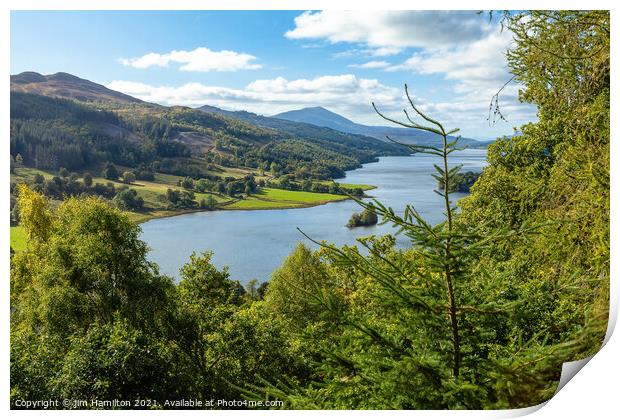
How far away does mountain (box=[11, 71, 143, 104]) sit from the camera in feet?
15.0

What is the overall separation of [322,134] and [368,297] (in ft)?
15.4

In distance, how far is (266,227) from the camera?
6.02 metres

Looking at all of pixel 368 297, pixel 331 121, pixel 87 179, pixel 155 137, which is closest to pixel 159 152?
pixel 155 137

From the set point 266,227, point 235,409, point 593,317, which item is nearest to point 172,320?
point 266,227

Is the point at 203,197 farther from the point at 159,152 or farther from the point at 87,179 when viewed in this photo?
the point at 87,179

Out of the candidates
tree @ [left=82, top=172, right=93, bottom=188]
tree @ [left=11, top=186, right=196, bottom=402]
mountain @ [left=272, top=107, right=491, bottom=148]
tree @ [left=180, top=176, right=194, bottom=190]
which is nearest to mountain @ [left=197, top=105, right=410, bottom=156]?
mountain @ [left=272, top=107, right=491, bottom=148]

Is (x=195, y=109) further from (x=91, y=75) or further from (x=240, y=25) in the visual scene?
(x=240, y=25)

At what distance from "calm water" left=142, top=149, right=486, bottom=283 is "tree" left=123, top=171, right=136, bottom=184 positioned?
21.7 inches

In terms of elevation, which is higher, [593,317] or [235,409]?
[593,317]

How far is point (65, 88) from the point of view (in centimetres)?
525

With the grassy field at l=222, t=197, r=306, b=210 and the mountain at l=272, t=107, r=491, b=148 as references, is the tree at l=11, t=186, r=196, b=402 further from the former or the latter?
the mountain at l=272, t=107, r=491, b=148

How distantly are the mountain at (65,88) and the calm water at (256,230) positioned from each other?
156 centimetres

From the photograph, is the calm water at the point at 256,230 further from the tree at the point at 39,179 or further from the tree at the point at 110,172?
the tree at the point at 39,179

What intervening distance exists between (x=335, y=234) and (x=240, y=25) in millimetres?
2491
